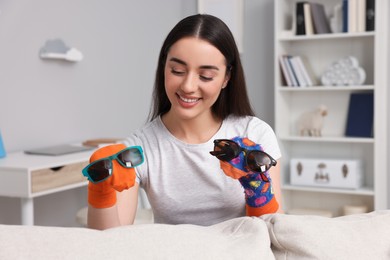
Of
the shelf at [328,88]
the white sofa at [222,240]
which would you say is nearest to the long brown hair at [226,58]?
the white sofa at [222,240]

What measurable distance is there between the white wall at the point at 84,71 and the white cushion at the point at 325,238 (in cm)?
218

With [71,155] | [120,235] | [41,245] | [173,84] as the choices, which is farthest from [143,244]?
[71,155]

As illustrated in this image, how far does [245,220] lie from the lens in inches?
40.9

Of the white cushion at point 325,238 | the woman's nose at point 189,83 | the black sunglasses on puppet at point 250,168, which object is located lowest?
the white cushion at point 325,238

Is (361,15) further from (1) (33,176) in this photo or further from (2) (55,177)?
(1) (33,176)

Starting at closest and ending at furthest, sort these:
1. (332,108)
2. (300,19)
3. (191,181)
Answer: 1. (191,181)
2. (300,19)
3. (332,108)

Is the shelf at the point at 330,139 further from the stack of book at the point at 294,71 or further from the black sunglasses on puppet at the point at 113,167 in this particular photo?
the black sunglasses on puppet at the point at 113,167

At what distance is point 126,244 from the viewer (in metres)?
0.88

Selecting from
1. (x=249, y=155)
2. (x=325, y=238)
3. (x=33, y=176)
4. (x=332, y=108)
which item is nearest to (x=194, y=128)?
(x=249, y=155)

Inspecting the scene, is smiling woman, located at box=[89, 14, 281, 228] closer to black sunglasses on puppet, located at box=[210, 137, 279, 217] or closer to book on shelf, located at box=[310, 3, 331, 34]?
black sunglasses on puppet, located at box=[210, 137, 279, 217]

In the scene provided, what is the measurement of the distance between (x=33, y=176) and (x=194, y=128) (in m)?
1.14

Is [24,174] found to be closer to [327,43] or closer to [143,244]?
[143,244]

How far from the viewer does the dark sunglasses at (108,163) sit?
1225mm

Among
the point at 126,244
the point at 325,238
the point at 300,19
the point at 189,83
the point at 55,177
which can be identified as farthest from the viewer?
the point at 300,19
